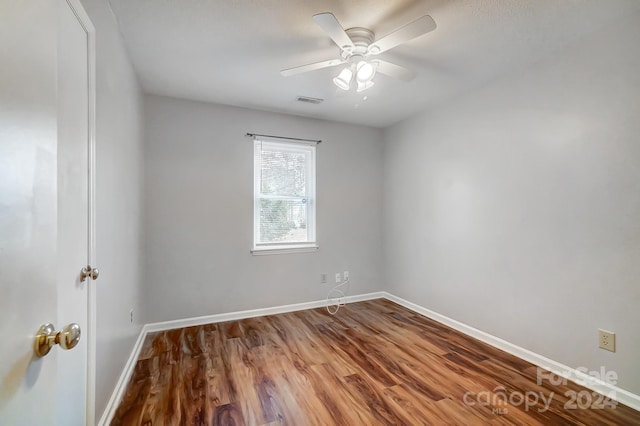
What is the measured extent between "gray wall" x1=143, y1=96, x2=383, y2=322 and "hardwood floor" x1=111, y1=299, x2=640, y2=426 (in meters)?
0.47

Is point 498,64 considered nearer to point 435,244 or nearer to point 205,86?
point 435,244

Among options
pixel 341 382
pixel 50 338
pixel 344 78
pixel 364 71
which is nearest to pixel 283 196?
pixel 344 78

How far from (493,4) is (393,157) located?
230 cm

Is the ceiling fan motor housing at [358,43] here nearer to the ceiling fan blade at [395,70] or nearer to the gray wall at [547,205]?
the ceiling fan blade at [395,70]

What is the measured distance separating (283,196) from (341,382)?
220 cm

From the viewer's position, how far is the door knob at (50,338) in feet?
1.94

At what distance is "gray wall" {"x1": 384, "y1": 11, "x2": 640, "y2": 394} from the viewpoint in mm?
1814

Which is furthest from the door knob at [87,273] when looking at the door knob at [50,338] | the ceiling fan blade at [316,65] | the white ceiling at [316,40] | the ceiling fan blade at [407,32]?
the ceiling fan blade at [407,32]

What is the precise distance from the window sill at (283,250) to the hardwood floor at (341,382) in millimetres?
858

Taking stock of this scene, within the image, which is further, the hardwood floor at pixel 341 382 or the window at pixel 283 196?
the window at pixel 283 196

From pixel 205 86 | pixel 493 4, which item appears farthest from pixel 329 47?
pixel 205 86

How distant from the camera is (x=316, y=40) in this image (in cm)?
202

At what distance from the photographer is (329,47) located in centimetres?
210

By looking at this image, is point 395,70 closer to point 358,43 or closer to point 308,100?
point 358,43
